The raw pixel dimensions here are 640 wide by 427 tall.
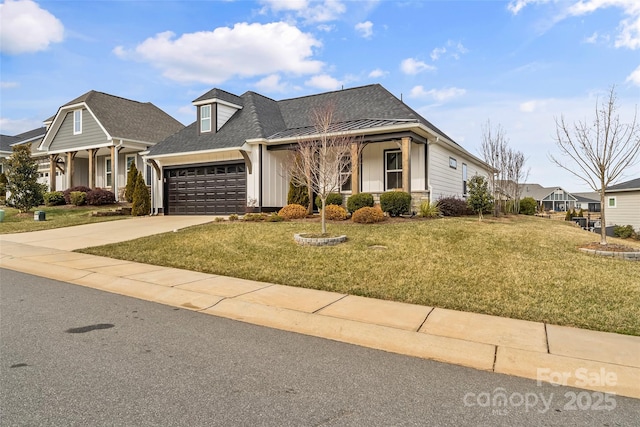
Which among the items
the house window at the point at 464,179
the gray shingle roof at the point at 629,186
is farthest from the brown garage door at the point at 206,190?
the gray shingle roof at the point at 629,186

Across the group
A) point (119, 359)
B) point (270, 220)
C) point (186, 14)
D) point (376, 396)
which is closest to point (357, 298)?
point (376, 396)

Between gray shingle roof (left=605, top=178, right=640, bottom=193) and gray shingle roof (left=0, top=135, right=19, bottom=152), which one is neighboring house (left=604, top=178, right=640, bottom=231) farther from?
gray shingle roof (left=0, top=135, right=19, bottom=152)

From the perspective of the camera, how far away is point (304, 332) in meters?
5.07

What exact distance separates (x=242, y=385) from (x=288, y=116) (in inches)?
745

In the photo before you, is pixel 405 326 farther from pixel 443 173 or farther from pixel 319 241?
pixel 443 173

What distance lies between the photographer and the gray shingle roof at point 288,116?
57.9 ft

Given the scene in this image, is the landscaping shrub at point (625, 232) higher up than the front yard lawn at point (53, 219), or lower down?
lower down

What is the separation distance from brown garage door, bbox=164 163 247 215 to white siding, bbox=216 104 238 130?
246 centimetres

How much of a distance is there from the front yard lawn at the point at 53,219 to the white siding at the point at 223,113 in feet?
22.8

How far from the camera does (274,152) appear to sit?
61.5 ft

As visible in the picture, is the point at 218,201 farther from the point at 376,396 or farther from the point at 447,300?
the point at 376,396

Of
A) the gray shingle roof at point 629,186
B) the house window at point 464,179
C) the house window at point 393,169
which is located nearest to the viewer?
the house window at point 393,169

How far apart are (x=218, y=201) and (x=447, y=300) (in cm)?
1520

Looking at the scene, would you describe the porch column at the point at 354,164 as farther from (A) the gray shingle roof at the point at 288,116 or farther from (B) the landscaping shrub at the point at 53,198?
(B) the landscaping shrub at the point at 53,198
